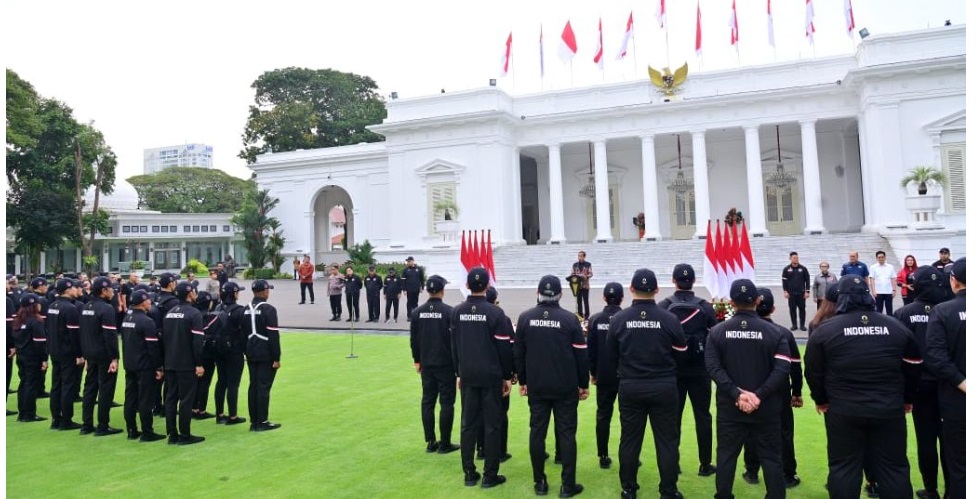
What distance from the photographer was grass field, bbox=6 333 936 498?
517 cm

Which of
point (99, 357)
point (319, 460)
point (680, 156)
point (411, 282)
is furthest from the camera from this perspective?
point (680, 156)

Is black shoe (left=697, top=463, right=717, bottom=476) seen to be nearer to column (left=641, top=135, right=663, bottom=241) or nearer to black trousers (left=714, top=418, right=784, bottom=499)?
black trousers (left=714, top=418, right=784, bottom=499)

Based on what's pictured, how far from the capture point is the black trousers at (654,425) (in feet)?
15.4

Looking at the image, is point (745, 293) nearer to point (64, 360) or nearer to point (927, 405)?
point (927, 405)

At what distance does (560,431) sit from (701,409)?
1.30m

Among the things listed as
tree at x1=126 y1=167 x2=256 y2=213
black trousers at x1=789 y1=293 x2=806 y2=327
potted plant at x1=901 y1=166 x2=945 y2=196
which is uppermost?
tree at x1=126 y1=167 x2=256 y2=213

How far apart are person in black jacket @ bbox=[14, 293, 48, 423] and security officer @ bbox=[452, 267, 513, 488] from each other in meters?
5.98

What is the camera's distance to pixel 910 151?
910 inches

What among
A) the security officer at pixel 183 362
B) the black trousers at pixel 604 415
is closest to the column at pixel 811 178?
the black trousers at pixel 604 415

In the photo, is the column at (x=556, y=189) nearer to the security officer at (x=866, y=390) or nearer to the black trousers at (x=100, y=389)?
the black trousers at (x=100, y=389)

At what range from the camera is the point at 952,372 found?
406 cm

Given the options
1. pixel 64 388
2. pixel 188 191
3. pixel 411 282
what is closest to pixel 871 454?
pixel 64 388

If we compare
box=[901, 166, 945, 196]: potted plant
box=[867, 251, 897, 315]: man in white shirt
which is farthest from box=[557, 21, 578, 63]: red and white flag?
box=[867, 251, 897, 315]: man in white shirt

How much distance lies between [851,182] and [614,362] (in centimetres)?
2817
